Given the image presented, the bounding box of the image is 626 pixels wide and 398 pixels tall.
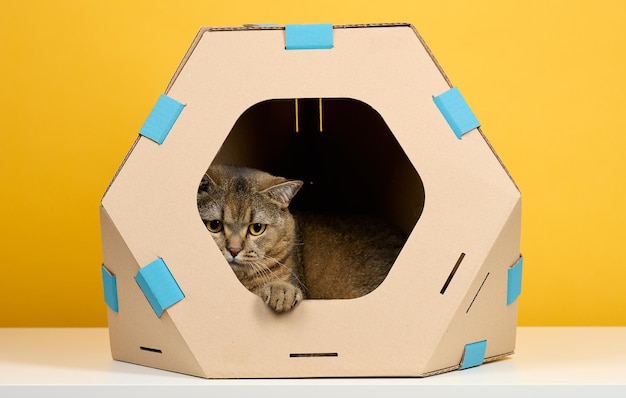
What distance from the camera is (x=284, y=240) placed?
1583 mm

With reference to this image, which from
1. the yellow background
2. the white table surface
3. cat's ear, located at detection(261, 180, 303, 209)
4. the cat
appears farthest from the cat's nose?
the yellow background

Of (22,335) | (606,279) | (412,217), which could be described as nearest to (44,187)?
(22,335)

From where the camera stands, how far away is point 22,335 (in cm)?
178

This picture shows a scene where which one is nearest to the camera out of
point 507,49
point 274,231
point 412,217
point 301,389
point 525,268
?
point 301,389

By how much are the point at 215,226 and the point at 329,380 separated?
0.39 m

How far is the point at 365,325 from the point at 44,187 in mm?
1093

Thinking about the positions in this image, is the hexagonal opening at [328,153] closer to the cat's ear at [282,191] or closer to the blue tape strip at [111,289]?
the cat's ear at [282,191]

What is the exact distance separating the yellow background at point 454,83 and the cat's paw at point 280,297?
85 cm

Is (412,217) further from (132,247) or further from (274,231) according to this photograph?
(132,247)

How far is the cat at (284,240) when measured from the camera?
59.2 inches

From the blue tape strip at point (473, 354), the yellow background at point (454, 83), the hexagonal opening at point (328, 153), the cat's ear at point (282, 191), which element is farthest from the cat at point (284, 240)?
the yellow background at point (454, 83)

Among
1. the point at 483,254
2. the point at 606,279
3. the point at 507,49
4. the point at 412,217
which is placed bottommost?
the point at 483,254

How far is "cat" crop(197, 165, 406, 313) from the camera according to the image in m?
1.50

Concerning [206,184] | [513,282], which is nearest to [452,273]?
[513,282]
